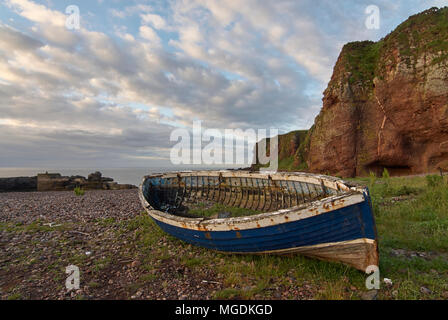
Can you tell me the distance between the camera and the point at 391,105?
24.0 meters

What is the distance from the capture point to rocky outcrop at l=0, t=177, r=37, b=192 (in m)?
30.1

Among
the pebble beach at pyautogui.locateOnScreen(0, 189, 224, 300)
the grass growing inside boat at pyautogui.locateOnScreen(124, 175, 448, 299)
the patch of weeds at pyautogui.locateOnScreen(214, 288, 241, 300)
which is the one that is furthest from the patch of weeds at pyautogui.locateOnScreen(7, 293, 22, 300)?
the patch of weeds at pyautogui.locateOnScreen(214, 288, 241, 300)

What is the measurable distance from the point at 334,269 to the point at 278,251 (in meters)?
1.18

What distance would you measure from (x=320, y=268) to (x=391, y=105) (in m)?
26.2

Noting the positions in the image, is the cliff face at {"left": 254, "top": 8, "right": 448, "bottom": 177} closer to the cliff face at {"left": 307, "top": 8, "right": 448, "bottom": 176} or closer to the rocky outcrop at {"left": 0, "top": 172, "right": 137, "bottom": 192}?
the cliff face at {"left": 307, "top": 8, "right": 448, "bottom": 176}

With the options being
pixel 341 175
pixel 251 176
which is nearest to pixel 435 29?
pixel 341 175

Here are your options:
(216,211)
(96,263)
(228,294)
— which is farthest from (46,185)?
(228,294)

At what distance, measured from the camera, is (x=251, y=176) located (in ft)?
32.7

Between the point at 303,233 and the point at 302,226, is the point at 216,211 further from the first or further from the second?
the point at 302,226

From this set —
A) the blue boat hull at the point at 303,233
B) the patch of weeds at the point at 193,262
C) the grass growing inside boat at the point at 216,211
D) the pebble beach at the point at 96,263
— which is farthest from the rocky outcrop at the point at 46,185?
the blue boat hull at the point at 303,233

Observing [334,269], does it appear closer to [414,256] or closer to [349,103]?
[414,256]

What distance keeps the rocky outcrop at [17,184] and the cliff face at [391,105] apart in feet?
130

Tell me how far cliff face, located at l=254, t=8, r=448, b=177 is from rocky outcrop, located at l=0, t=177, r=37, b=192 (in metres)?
39.7

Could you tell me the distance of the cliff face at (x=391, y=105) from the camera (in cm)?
2148
